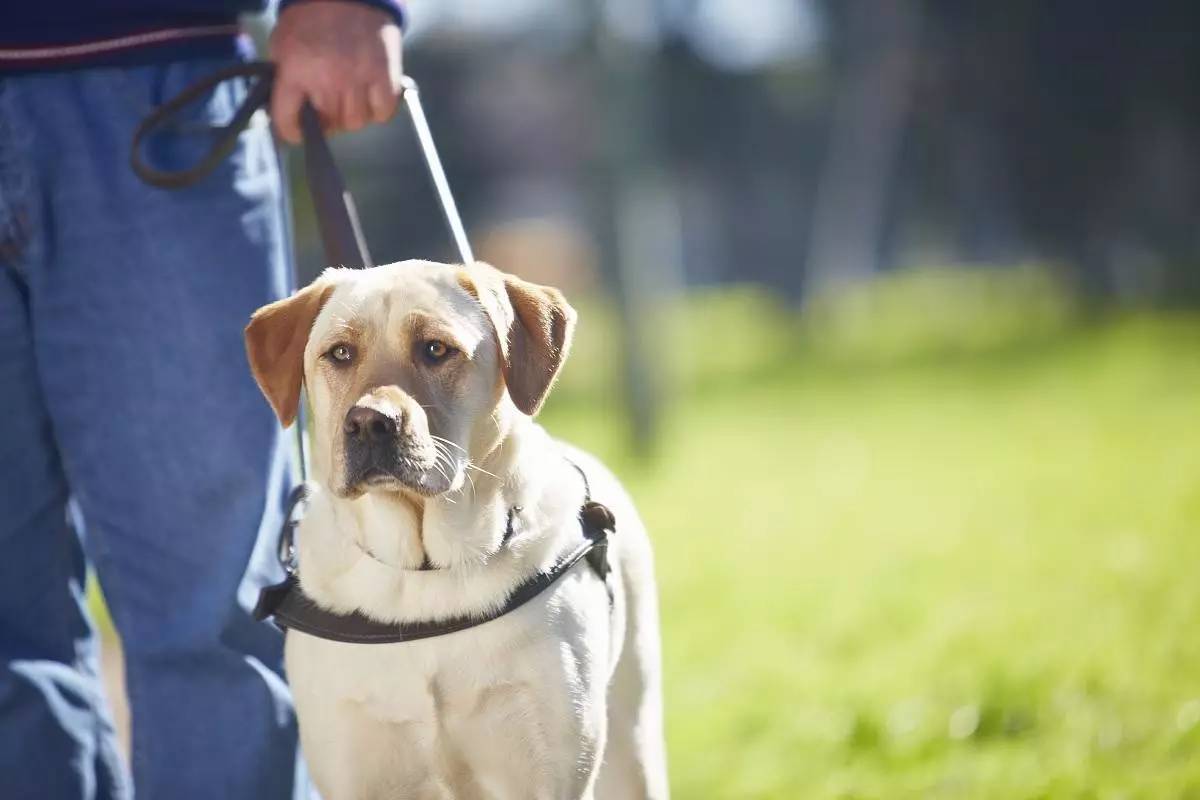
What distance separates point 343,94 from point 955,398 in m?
11.6

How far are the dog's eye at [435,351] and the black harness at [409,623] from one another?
0.32 metres

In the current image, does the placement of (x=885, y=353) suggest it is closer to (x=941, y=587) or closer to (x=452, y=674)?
(x=941, y=587)

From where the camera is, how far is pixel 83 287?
2848mm

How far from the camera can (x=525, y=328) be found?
2820mm

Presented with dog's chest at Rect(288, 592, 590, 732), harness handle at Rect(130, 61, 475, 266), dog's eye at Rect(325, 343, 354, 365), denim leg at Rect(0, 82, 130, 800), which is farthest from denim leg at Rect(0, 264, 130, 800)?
dog's chest at Rect(288, 592, 590, 732)

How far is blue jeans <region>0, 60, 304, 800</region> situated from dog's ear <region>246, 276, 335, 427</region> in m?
0.20

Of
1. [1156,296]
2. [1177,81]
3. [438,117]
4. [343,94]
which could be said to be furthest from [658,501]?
[438,117]

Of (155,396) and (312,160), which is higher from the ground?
(312,160)

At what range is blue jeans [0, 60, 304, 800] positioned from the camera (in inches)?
112

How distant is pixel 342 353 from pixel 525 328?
35 centimetres

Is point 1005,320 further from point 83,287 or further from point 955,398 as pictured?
point 83,287

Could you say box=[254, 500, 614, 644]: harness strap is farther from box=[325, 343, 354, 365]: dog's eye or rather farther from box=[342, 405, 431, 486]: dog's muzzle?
box=[325, 343, 354, 365]: dog's eye

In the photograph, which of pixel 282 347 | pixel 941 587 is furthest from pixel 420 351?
pixel 941 587

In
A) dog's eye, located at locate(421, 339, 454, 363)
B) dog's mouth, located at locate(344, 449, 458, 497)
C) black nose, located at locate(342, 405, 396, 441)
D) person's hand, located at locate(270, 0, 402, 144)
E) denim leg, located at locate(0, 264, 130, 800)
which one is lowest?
denim leg, located at locate(0, 264, 130, 800)
